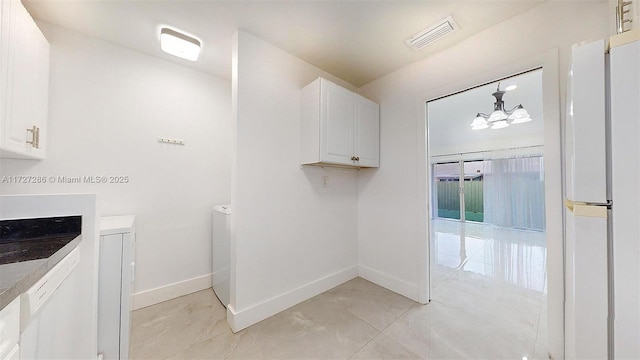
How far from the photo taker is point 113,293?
1322mm

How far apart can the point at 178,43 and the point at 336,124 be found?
1.58 meters

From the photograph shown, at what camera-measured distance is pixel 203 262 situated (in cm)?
240

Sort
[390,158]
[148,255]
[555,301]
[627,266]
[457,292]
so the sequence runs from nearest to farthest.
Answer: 1. [627,266]
2. [555,301]
3. [148,255]
4. [457,292]
5. [390,158]

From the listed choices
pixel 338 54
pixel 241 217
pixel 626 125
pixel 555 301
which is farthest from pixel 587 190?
pixel 338 54

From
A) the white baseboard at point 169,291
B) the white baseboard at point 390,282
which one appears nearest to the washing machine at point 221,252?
the white baseboard at point 169,291

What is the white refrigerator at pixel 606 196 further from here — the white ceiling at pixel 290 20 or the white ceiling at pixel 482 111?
the white ceiling at pixel 482 111

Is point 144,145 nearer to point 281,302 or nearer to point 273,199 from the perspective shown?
point 273,199

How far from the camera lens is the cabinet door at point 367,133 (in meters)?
2.34

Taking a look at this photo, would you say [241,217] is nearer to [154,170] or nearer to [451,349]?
[154,170]

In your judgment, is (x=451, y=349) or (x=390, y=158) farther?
(x=390, y=158)

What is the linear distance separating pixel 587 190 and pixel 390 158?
1.74 meters

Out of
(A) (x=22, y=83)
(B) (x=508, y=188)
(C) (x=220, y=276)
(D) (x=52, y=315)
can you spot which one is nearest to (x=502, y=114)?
(B) (x=508, y=188)

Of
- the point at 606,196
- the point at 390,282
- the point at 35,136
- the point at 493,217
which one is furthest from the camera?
the point at 493,217

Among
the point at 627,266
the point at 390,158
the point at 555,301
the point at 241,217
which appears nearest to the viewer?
the point at 627,266
